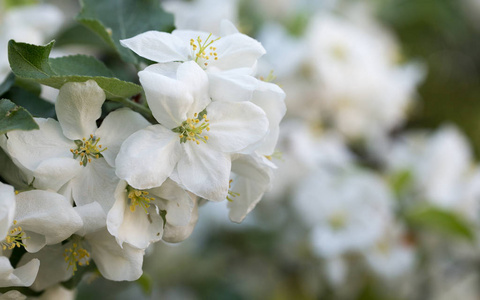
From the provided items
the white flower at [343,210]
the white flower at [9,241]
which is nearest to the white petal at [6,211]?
the white flower at [9,241]

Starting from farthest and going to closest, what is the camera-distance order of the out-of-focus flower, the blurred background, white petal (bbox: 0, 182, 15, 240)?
the blurred background < the out-of-focus flower < white petal (bbox: 0, 182, 15, 240)

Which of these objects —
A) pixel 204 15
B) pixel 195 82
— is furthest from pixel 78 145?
pixel 204 15

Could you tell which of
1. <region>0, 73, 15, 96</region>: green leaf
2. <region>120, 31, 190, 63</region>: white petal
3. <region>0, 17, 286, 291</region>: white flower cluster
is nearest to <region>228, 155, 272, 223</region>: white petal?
<region>0, 17, 286, 291</region>: white flower cluster

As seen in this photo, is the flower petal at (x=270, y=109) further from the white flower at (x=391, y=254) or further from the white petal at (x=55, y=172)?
the white flower at (x=391, y=254)

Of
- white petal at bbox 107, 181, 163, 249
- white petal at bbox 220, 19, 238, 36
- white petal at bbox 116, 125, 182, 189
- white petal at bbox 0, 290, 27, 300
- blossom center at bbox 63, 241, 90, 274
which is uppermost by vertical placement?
white petal at bbox 220, 19, 238, 36

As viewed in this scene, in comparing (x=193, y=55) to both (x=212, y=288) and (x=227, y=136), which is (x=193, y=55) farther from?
(x=212, y=288)

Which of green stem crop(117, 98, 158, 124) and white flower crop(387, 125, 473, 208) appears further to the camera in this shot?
white flower crop(387, 125, 473, 208)

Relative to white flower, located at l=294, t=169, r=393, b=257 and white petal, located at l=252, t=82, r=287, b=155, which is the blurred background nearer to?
white flower, located at l=294, t=169, r=393, b=257
